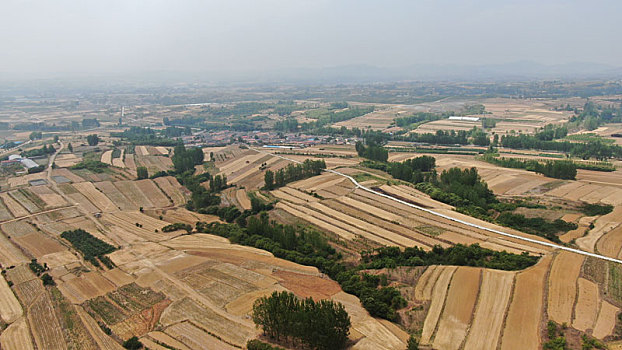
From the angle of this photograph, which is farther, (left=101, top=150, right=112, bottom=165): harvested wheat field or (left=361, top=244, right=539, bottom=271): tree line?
(left=101, top=150, right=112, bottom=165): harvested wheat field

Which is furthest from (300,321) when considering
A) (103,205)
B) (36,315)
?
(103,205)

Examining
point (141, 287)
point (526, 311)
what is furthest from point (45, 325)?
point (526, 311)

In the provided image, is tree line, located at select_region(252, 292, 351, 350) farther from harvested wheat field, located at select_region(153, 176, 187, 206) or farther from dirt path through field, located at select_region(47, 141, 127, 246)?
harvested wheat field, located at select_region(153, 176, 187, 206)

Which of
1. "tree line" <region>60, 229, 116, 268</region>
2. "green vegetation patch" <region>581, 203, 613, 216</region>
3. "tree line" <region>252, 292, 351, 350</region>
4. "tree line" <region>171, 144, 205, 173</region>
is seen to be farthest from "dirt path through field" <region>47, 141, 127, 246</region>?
"green vegetation patch" <region>581, 203, 613, 216</region>

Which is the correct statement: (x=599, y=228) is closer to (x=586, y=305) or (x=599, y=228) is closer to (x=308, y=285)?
(x=586, y=305)

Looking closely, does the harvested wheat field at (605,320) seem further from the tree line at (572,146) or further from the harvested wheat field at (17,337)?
the tree line at (572,146)

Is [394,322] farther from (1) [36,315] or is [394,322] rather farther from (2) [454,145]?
(2) [454,145]
